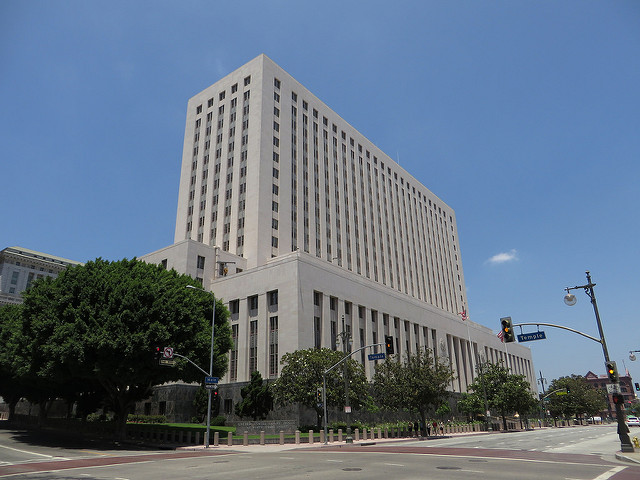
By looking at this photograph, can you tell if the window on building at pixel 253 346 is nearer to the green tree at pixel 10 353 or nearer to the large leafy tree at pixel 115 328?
the large leafy tree at pixel 115 328

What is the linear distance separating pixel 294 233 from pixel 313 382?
104 ft

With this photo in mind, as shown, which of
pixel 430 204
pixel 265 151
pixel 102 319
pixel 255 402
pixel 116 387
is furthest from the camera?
pixel 430 204

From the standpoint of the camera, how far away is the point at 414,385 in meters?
49.1

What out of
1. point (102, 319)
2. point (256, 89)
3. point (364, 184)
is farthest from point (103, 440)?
point (364, 184)

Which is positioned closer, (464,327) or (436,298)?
(464,327)

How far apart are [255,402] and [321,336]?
1174cm

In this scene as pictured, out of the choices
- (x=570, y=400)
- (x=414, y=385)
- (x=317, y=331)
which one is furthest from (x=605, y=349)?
(x=570, y=400)

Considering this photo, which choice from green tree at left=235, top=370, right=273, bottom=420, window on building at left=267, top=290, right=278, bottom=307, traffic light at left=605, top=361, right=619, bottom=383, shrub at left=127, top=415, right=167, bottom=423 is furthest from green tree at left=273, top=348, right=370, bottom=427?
traffic light at left=605, top=361, right=619, bottom=383

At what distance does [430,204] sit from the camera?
11938 centimetres

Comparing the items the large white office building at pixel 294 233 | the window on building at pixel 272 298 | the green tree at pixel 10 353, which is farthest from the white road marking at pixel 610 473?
the green tree at pixel 10 353

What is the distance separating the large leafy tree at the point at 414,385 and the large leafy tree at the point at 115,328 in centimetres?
1999

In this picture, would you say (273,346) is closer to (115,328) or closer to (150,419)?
(150,419)

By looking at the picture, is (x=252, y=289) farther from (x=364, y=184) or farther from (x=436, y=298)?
(x=436, y=298)

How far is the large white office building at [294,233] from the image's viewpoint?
56.4m
